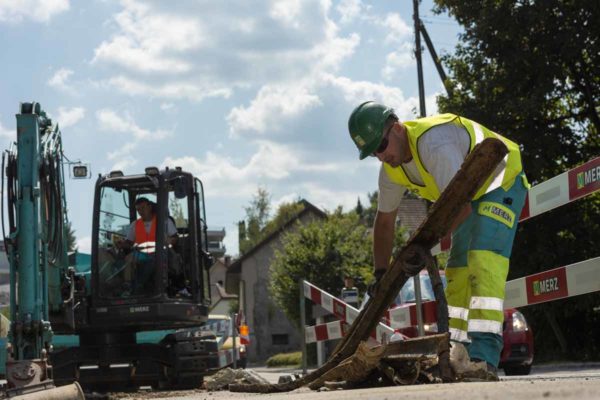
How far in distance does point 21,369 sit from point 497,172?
4245mm

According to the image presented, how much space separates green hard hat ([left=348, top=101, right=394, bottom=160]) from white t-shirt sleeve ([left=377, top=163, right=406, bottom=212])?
2.10 feet

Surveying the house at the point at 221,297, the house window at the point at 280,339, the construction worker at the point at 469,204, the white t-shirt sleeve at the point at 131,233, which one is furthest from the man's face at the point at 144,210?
the house at the point at 221,297

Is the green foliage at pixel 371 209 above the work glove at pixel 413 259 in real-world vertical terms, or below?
above

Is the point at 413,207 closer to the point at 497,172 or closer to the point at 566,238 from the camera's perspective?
the point at 566,238

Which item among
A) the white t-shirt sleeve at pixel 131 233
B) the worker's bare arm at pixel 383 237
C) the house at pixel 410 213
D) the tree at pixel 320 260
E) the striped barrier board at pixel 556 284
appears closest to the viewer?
the worker's bare arm at pixel 383 237

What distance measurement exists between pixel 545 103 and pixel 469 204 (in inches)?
831

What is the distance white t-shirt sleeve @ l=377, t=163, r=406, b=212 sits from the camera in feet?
21.8

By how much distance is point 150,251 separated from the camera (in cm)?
Answer: 1307

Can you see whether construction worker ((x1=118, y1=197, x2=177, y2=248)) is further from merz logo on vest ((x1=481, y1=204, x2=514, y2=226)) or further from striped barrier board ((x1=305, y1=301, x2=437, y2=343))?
merz logo on vest ((x1=481, y1=204, x2=514, y2=226))

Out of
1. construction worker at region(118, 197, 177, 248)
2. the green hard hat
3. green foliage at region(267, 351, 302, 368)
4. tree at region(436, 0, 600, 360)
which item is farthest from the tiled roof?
the green hard hat

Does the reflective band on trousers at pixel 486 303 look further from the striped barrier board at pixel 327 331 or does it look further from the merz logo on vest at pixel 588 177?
the striped barrier board at pixel 327 331

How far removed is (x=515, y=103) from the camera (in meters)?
25.6

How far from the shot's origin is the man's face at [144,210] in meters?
13.2

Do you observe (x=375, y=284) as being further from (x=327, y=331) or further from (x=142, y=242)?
(x=142, y=242)
